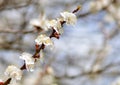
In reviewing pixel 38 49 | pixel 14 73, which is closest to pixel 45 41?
pixel 38 49

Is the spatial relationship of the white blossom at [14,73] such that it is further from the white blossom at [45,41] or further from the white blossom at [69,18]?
the white blossom at [69,18]

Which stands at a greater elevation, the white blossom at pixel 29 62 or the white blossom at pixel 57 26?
the white blossom at pixel 57 26

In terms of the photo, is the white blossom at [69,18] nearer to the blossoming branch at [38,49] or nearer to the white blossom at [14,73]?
the blossoming branch at [38,49]

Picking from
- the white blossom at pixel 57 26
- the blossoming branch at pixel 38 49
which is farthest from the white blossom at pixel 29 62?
the white blossom at pixel 57 26

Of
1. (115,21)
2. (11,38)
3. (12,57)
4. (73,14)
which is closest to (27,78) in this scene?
(12,57)

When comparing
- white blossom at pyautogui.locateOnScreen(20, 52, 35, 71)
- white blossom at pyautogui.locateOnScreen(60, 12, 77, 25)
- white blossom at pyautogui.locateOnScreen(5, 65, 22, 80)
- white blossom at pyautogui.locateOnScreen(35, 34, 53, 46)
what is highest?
white blossom at pyautogui.locateOnScreen(60, 12, 77, 25)

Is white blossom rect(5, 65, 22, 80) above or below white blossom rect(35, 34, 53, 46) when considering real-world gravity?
below

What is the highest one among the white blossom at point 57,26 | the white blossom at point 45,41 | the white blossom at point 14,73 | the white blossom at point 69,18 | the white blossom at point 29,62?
the white blossom at point 69,18

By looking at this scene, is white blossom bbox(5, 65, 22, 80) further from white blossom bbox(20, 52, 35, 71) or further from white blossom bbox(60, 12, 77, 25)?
white blossom bbox(60, 12, 77, 25)

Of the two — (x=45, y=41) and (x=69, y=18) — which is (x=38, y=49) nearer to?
(x=45, y=41)

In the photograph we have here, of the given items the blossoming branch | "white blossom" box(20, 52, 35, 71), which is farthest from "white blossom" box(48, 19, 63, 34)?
"white blossom" box(20, 52, 35, 71)

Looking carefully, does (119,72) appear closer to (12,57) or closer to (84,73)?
(84,73)
